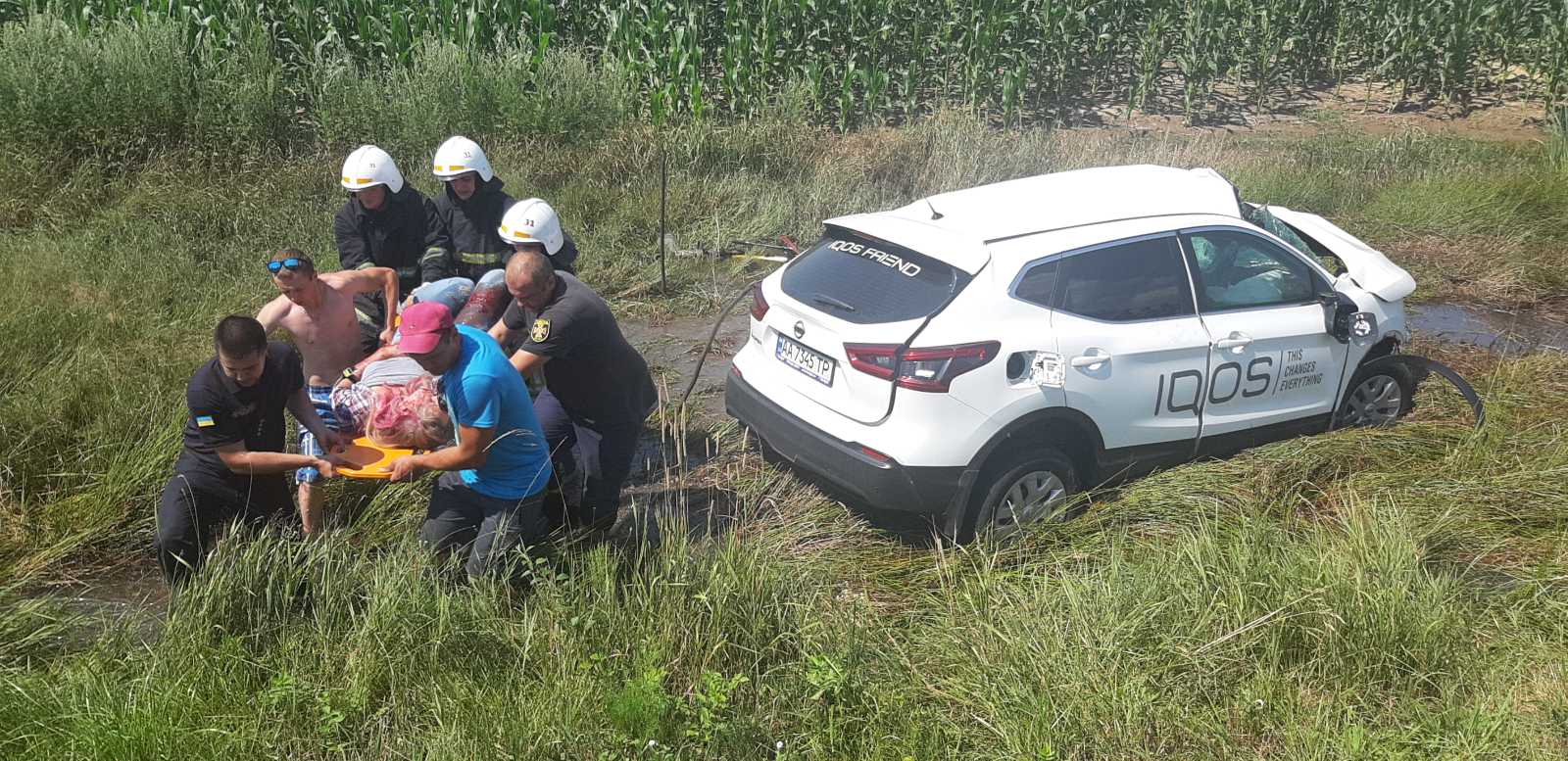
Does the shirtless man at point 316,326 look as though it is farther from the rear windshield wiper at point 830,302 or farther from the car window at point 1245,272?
the car window at point 1245,272

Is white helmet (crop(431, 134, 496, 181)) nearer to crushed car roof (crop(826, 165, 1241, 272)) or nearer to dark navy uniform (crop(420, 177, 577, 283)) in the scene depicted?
dark navy uniform (crop(420, 177, 577, 283))

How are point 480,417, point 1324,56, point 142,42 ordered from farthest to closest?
point 1324,56, point 142,42, point 480,417

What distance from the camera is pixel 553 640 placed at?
13.1 ft

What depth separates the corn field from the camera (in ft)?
42.1

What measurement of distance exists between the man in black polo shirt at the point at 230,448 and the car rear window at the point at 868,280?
2.38m

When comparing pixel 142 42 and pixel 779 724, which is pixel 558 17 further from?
pixel 779 724

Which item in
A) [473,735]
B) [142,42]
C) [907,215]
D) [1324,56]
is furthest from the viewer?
[1324,56]

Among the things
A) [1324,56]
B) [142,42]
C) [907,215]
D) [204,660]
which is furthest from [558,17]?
[1324,56]

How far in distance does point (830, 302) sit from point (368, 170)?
2921 mm

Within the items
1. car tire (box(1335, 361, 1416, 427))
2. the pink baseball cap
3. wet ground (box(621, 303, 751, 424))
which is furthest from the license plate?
car tire (box(1335, 361, 1416, 427))

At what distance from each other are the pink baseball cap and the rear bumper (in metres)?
1.83

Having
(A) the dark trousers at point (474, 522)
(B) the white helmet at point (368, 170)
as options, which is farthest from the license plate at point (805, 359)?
(B) the white helmet at point (368, 170)

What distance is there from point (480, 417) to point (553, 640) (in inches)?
36.5

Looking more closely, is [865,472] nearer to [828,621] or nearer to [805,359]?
[805,359]
